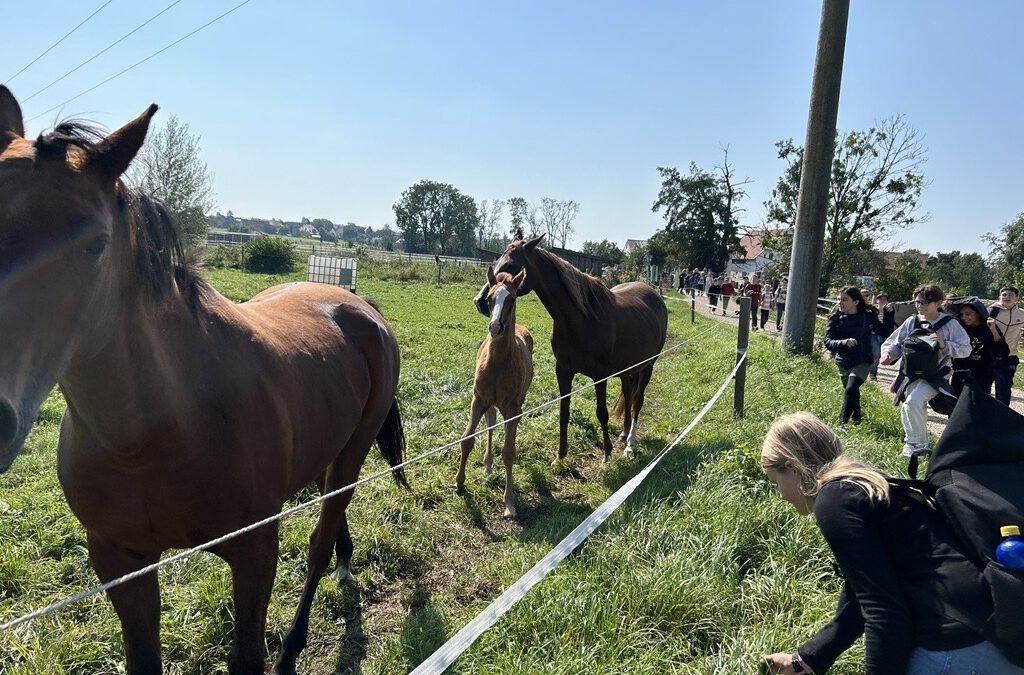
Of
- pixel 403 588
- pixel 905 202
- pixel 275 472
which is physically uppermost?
pixel 905 202

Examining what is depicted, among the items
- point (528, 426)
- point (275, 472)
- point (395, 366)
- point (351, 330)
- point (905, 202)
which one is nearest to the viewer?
point (275, 472)

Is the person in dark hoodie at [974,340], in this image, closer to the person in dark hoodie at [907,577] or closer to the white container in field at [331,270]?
the person in dark hoodie at [907,577]

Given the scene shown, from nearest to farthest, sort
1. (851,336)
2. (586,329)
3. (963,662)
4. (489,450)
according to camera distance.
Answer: (963,662) < (489,450) < (586,329) < (851,336)

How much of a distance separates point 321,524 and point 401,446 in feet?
4.32

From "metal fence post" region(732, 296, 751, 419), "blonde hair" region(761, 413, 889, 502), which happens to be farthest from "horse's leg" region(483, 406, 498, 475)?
"blonde hair" region(761, 413, 889, 502)

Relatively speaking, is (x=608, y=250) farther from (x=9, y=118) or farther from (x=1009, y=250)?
(x=9, y=118)

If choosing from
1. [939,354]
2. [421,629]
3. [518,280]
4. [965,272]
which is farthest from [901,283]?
[965,272]

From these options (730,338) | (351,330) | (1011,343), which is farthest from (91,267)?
(730,338)

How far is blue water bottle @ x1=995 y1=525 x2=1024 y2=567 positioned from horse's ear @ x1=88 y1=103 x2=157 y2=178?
2640 millimetres

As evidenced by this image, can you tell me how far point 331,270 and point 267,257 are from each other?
10.3 m

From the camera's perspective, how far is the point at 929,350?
5309mm

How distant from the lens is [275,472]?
2.40 m

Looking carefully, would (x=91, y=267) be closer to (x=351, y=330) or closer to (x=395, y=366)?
(x=351, y=330)

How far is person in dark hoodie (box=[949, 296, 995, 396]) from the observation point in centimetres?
586
